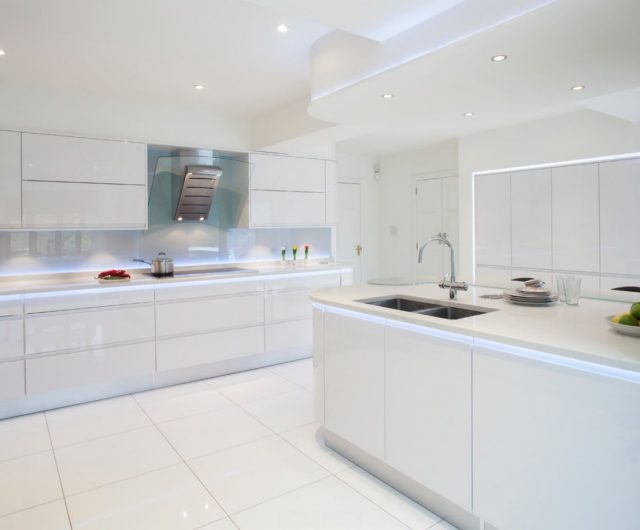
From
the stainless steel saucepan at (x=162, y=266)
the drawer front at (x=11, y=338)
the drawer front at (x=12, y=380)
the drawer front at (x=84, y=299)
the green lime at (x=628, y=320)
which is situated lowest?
the drawer front at (x=12, y=380)

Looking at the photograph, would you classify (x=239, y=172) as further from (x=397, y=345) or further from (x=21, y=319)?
(x=397, y=345)

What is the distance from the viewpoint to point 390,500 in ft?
7.38

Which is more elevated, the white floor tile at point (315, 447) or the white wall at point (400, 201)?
the white wall at point (400, 201)

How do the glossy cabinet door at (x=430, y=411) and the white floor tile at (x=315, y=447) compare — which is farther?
the white floor tile at (x=315, y=447)

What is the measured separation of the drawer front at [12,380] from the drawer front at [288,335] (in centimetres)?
199

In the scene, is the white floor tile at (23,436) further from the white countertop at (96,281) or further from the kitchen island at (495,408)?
the kitchen island at (495,408)

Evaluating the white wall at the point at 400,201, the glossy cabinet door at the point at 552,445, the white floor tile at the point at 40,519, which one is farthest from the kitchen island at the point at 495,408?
the white wall at the point at 400,201

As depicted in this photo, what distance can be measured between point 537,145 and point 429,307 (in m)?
2.99

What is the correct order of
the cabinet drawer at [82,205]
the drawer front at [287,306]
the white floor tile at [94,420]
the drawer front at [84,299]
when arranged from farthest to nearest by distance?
1. the drawer front at [287,306]
2. the cabinet drawer at [82,205]
3. the drawer front at [84,299]
4. the white floor tile at [94,420]

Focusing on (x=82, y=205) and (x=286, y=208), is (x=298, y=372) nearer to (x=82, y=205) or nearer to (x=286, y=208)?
(x=286, y=208)

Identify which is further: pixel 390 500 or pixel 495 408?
pixel 390 500

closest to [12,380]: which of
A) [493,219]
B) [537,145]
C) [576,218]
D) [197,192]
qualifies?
[197,192]

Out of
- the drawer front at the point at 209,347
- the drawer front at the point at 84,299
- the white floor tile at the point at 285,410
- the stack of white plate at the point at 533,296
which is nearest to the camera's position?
the stack of white plate at the point at 533,296

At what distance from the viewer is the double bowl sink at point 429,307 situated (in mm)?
2449
